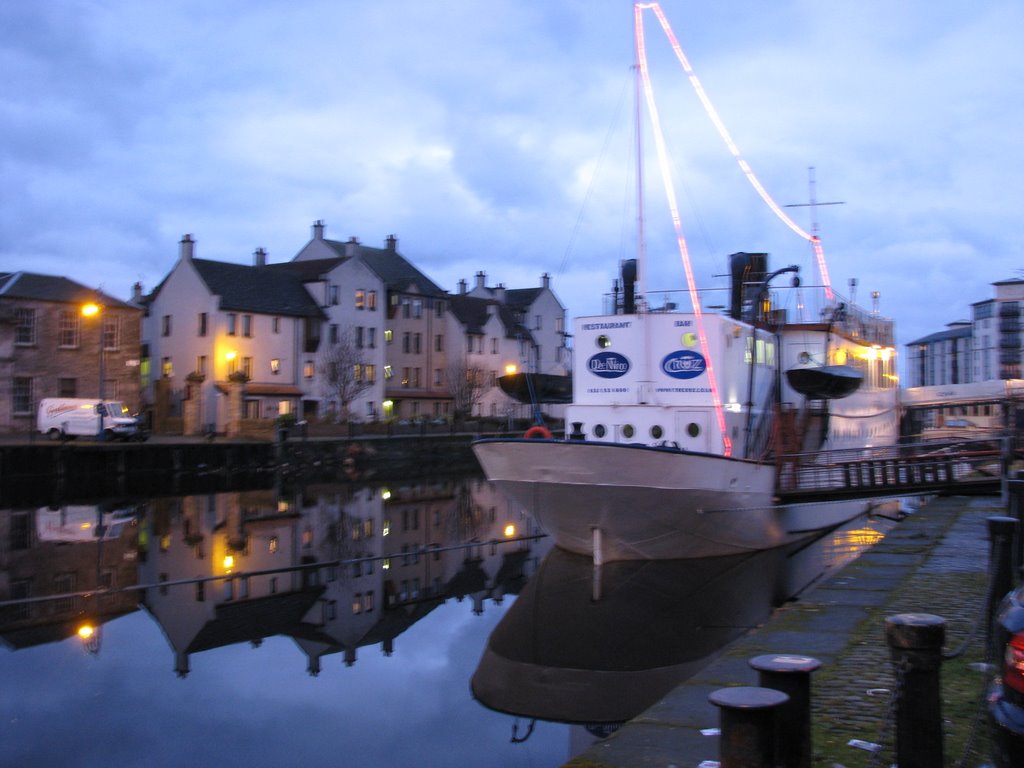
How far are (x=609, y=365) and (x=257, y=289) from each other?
47.7 meters

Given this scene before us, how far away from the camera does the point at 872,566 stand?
15.0 metres

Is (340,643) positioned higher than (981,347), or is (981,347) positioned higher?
(981,347)

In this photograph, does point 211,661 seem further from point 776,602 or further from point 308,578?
point 776,602

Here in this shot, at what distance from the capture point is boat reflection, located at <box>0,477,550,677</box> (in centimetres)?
1521

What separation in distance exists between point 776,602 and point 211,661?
9327mm

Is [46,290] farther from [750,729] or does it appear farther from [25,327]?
[750,729]

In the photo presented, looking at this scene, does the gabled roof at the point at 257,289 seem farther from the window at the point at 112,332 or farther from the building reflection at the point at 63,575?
the building reflection at the point at 63,575

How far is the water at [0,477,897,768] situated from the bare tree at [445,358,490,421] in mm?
48979

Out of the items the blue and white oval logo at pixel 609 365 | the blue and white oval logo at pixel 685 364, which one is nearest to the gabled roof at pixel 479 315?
the blue and white oval logo at pixel 609 365

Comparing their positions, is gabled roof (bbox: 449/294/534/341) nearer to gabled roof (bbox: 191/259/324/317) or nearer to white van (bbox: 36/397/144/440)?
gabled roof (bbox: 191/259/324/317)

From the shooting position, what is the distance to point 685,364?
2084cm

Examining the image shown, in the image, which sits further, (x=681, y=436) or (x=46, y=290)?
(x=46, y=290)

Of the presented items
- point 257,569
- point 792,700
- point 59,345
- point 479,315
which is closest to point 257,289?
point 59,345

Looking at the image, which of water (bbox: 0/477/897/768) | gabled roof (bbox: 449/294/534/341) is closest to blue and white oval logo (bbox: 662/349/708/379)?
water (bbox: 0/477/897/768)
